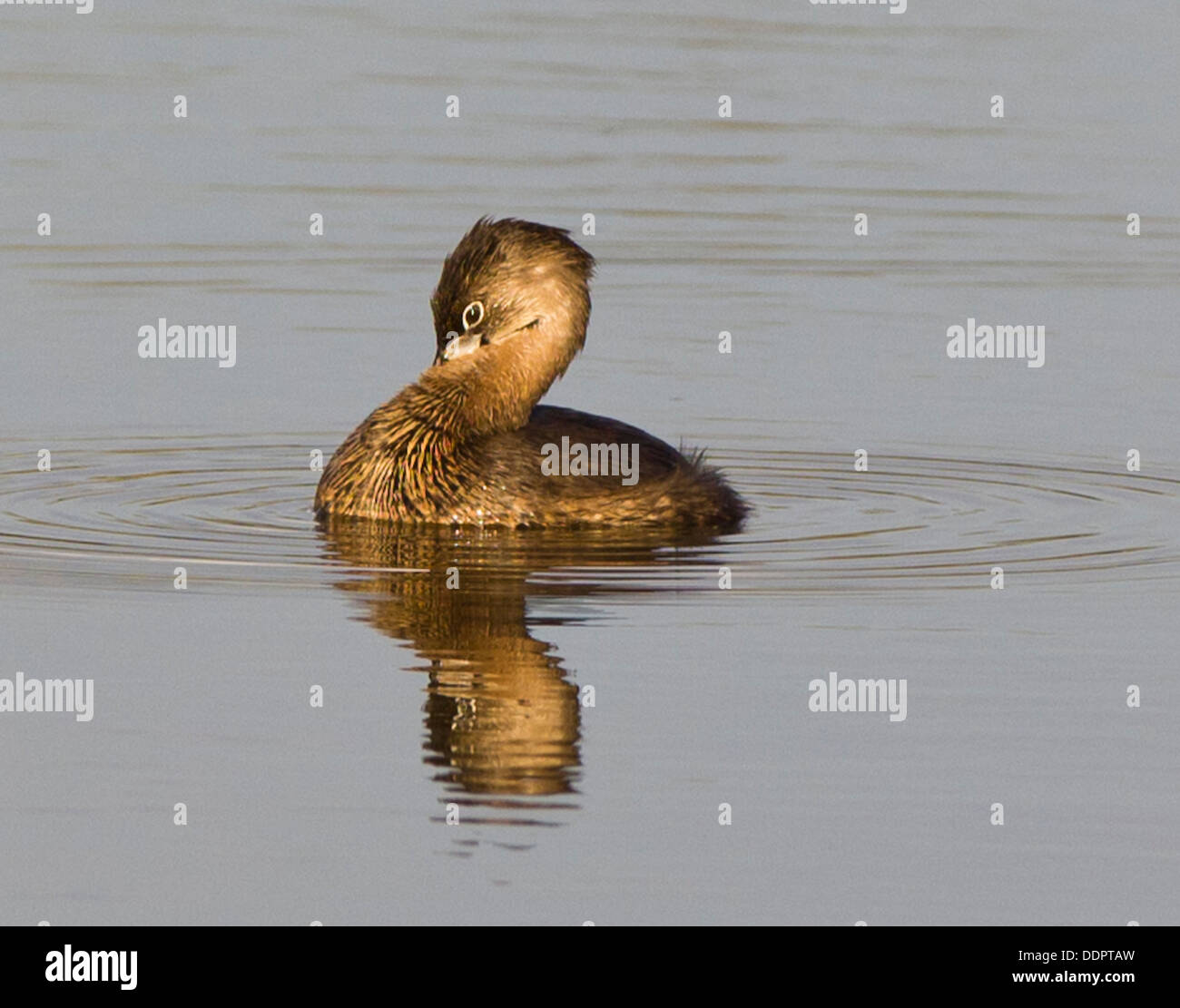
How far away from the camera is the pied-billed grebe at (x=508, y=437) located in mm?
15938

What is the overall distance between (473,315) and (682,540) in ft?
6.00

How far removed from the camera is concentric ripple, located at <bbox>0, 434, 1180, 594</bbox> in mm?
14922

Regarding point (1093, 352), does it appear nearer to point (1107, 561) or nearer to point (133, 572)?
point (1107, 561)

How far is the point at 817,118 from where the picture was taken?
29.3 m

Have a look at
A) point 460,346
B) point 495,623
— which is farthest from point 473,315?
point 495,623

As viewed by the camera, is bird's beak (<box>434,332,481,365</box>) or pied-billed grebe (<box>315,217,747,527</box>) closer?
pied-billed grebe (<box>315,217,747,527</box>)

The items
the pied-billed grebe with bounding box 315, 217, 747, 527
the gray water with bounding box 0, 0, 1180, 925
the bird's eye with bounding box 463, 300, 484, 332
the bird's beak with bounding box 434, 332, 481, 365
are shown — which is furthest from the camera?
the bird's beak with bounding box 434, 332, 481, 365

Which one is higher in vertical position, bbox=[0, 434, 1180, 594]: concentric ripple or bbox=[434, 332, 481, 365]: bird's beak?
bbox=[434, 332, 481, 365]: bird's beak

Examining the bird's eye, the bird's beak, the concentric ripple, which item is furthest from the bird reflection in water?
the bird's eye

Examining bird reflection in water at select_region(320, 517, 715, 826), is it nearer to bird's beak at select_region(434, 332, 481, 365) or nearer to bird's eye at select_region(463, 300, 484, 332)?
bird's beak at select_region(434, 332, 481, 365)

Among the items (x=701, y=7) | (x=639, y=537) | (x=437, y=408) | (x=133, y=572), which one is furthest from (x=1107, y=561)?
(x=701, y=7)

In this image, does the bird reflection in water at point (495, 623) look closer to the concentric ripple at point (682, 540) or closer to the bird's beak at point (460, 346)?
the concentric ripple at point (682, 540)

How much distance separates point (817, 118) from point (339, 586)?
15.8m

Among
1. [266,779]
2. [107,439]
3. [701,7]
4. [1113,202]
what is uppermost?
[701,7]
